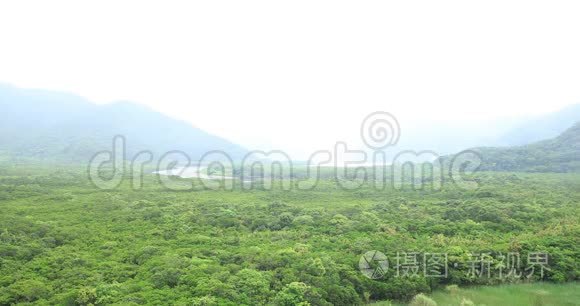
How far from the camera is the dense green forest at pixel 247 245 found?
22203 millimetres

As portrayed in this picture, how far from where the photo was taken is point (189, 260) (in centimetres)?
2619

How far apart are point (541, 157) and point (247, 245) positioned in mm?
113482

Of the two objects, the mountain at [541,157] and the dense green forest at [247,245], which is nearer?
the dense green forest at [247,245]

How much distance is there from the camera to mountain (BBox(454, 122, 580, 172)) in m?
107

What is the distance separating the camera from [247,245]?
1227 inches

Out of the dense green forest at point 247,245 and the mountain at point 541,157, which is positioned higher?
the mountain at point 541,157

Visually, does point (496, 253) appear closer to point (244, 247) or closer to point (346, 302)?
point (346, 302)

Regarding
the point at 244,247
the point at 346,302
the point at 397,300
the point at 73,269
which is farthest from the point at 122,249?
the point at 397,300

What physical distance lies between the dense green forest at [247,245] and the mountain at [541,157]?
62.6m

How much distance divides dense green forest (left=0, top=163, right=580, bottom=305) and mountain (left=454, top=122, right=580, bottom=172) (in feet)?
205

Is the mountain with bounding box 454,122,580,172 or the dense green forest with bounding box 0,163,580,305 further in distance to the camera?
the mountain with bounding box 454,122,580,172

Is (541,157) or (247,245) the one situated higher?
(541,157)

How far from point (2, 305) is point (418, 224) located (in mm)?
32235

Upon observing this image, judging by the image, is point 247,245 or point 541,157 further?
point 541,157
